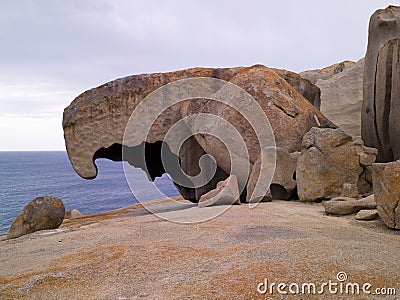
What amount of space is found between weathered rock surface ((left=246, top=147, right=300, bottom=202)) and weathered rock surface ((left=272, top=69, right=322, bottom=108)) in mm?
4767

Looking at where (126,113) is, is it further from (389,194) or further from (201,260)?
(201,260)

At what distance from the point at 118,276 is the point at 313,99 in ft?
36.9

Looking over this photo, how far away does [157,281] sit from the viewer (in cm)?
300

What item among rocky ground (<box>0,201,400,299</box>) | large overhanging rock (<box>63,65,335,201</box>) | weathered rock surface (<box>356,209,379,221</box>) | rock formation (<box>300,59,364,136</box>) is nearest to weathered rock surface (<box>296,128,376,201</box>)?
weathered rock surface (<box>356,209,379,221</box>)

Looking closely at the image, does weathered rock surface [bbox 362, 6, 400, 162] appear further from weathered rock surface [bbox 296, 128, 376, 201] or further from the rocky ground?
the rocky ground

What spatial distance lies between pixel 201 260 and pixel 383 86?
6781mm

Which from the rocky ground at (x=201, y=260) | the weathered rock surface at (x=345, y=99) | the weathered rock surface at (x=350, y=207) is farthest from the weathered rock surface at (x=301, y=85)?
the rocky ground at (x=201, y=260)

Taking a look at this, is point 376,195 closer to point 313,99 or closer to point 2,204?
point 313,99

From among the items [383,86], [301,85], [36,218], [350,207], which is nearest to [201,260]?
[350,207]

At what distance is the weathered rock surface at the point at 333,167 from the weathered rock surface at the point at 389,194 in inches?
86.9

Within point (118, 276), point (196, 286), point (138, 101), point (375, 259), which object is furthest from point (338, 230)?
point (138, 101)

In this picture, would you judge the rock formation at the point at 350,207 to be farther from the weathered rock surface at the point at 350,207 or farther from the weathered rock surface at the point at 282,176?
the weathered rock surface at the point at 282,176

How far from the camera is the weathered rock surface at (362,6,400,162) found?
7926 mm

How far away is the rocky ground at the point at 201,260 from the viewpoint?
9.27 ft
